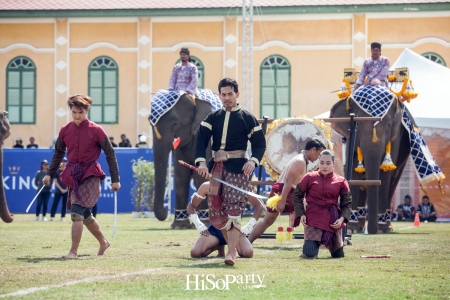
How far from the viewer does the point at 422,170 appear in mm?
18875

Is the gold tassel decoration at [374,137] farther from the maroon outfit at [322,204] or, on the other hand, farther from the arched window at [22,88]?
the arched window at [22,88]

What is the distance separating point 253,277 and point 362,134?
9473 millimetres

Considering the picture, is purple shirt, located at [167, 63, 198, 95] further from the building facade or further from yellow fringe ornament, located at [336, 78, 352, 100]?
the building facade

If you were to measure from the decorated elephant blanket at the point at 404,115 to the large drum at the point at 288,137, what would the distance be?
308cm

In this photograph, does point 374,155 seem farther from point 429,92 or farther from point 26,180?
point 26,180

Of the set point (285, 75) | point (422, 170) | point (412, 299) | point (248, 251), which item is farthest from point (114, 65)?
point (412, 299)

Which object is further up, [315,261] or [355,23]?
[355,23]

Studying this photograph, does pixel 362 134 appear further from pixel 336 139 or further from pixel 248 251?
pixel 248 251

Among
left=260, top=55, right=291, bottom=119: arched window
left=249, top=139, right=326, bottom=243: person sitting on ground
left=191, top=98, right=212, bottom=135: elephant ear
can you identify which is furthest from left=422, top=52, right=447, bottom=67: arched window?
left=249, top=139, right=326, bottom=243: person sitting on ground

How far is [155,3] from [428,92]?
656 inches

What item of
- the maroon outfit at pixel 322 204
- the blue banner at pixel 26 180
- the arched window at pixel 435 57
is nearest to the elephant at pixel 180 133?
the maroon outfit at pixel 322 204

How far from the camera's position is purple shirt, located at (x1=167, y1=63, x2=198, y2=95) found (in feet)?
63.5

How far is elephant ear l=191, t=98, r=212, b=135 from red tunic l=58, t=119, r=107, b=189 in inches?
314

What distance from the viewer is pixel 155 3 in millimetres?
38969
